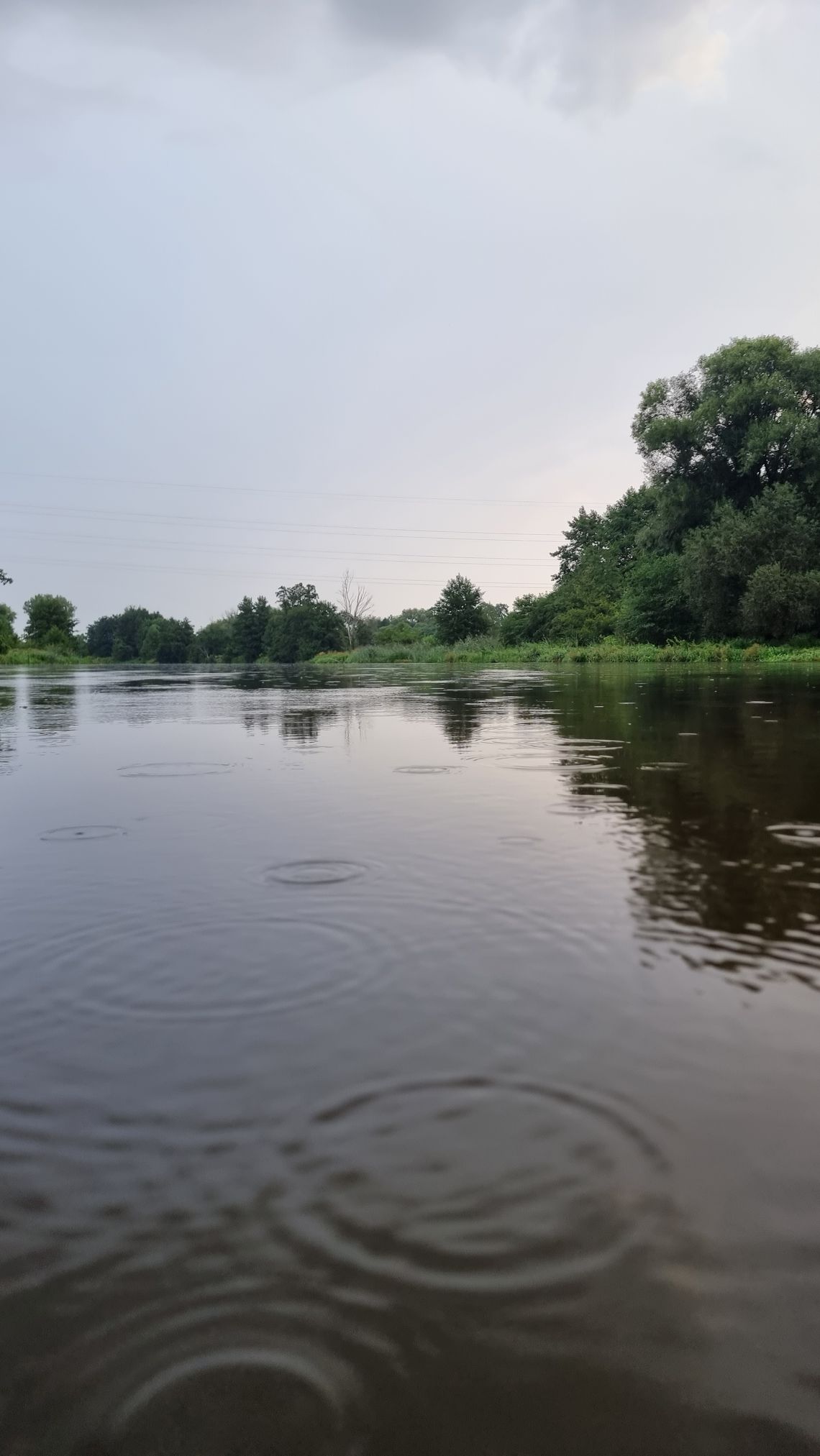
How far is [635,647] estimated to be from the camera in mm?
49500

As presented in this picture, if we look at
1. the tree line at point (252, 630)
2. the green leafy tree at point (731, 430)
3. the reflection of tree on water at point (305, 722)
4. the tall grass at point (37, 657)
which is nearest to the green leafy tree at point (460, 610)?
the tree line at point (252, 630)

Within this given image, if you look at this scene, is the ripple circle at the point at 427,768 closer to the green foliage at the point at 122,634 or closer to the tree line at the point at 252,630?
the tree line at the point at 252,630

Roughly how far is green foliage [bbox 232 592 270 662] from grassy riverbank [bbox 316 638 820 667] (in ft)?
158

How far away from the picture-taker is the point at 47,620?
416ft

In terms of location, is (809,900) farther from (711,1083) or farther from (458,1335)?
(458,1335)

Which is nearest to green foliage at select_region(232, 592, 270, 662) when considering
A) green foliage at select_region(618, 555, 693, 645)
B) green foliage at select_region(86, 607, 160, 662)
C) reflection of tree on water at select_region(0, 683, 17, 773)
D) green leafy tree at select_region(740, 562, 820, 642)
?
green foliage at select_region(86, 607, 160, 662)

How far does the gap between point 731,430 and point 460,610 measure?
1324 inches

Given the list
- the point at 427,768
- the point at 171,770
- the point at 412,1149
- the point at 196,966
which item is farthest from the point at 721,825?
the point at 171,770

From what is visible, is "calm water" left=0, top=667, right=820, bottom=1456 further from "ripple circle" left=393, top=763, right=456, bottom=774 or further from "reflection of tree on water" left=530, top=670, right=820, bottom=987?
"ripple circle" left=393, top=763, right=456, bottom=774

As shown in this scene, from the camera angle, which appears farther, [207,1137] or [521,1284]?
[207,1137]

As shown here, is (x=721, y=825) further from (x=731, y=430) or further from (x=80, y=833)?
(x=731, y=430)

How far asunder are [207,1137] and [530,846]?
3.09 metres

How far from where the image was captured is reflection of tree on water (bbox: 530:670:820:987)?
3.40 meters

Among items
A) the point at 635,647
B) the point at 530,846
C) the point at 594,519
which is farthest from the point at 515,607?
the point at 530,846
